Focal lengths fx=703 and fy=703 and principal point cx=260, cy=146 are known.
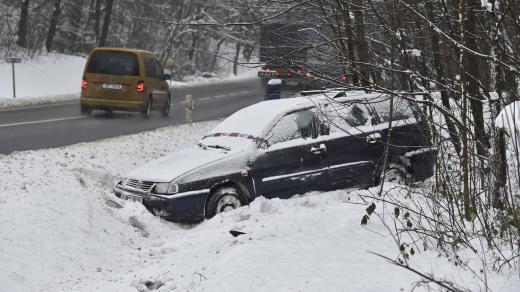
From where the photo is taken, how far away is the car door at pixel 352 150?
981 cm

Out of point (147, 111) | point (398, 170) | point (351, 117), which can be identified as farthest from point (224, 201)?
point (147, 111)

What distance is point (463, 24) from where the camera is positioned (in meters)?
6.25

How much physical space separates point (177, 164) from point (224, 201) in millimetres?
830

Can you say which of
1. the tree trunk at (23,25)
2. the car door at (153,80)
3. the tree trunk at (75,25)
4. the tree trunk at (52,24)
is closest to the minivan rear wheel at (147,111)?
the car door at (153,80)

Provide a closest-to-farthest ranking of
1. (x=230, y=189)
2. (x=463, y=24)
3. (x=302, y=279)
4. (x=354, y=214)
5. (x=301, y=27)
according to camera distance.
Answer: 1. (x=302, y=279)
2. (x=463, y=24)
3. (x=354, y=214)
4. (x=301, y=27)
5. (x=230, y=189)

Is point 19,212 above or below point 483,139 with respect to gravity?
below

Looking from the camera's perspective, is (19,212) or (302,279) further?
(19,212)

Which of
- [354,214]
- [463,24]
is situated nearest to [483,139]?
[463,24]

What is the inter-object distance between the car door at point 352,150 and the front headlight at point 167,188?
225 centimetres

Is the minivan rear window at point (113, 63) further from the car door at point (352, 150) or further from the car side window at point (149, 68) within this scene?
the car door at point (352, 150)

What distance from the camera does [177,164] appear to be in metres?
9.33

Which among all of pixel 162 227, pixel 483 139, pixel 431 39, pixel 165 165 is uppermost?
pixel 431 39

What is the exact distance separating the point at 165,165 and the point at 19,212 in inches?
89.1

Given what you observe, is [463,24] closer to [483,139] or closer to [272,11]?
[483,139]
